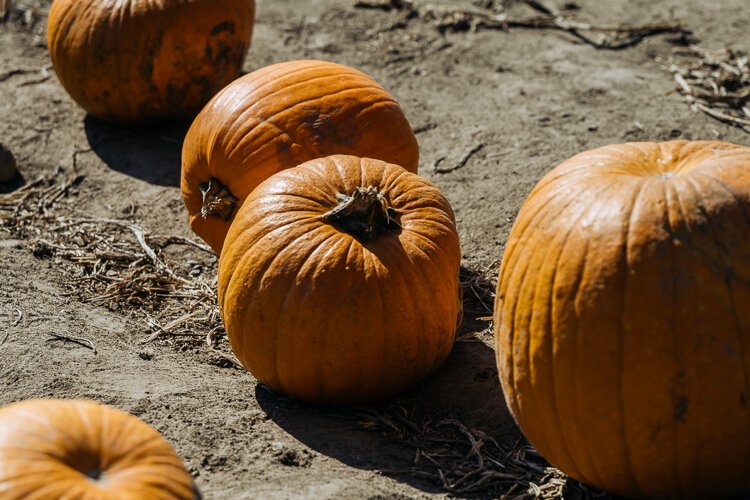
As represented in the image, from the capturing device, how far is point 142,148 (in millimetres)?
6816

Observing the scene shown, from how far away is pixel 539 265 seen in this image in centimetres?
322

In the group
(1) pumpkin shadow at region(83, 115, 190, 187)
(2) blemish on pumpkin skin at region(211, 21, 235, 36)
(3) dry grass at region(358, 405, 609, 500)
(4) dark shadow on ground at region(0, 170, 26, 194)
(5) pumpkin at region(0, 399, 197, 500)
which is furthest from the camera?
(2) blemish on pumpkin skin at region(211, 21, 235, 36)

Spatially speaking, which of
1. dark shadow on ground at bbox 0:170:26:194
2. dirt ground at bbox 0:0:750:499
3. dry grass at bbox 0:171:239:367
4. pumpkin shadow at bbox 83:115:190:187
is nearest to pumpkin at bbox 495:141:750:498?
dirt ground at bbox 0:0:750:499

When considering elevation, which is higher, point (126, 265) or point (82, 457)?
point (82, 457)

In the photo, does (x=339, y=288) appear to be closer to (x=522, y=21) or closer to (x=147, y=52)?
(x=147, y=52)

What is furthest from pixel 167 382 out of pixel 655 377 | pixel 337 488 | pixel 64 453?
pixel 655 377

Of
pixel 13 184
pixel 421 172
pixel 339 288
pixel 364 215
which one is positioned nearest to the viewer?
pixel 339 288

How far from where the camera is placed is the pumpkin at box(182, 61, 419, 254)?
4750 mm

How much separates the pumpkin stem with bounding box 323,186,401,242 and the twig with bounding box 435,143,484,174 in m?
2.22

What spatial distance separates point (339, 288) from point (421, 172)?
249 cm

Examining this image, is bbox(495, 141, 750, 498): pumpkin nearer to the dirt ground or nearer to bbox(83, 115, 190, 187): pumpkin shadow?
the dirt ground

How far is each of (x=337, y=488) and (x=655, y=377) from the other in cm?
111

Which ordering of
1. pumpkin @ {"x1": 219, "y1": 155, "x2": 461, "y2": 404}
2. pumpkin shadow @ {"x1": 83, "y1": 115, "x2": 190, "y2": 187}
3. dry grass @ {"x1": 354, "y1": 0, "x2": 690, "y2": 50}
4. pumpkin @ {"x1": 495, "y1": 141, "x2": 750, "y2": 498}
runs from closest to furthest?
pumpkin @ {"x1": 495, "y1": 141, "x2": 750, "y2": 498}, pumpkin @ {"x1": 219, "y1": 155, "x2": 461, "y2": 404}, pumpkin shadow @ {"x1": 83, "y1": 115, "x2": 190, "y2": 187}, dry grass @ {"x1": 354, "y1": 0, "x2": 690, "y2": 50}

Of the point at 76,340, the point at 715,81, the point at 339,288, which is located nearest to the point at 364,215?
the point at 339,288
